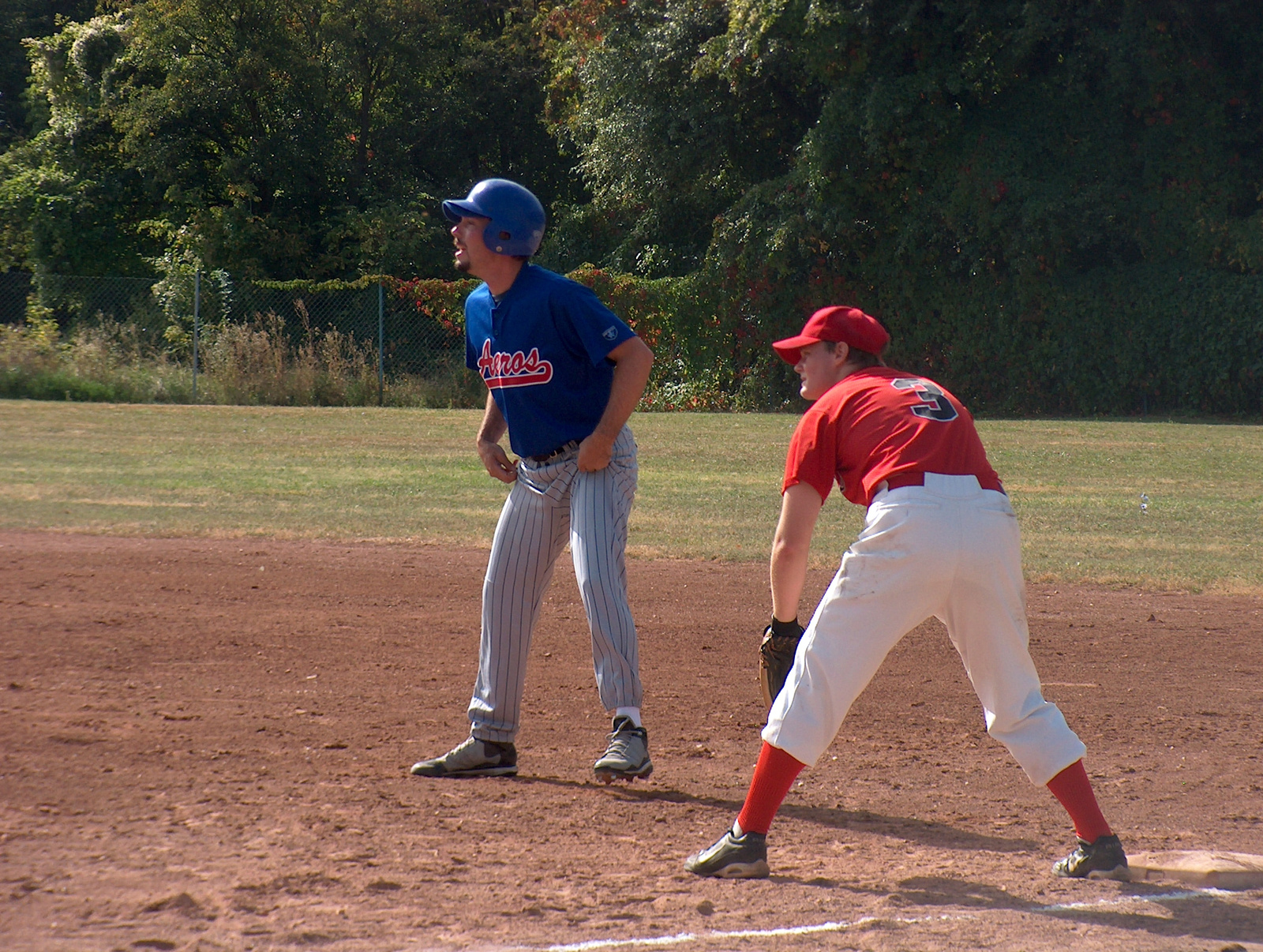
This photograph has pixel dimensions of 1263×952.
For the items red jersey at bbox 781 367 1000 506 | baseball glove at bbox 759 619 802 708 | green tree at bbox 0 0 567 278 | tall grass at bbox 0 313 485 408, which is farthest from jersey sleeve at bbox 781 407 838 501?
green tree at bbox 0 0 567 278

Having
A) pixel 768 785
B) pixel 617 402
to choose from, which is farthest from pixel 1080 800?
pixel 617 402

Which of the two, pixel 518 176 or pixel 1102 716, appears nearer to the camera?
pixel 1102 716

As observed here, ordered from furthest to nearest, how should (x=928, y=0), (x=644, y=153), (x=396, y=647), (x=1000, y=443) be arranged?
1. (x=644, y=153)
2. (x=928, y=0)
3. (x=1000, y=443)
4. (x=396, y=647)

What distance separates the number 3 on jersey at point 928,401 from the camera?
143 inches

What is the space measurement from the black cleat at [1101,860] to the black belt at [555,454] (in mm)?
2138

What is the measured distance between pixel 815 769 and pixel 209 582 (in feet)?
16.0

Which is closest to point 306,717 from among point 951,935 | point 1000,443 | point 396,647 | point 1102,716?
point 396,647

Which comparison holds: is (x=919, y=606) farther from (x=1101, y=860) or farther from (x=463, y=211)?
(x=463, y=211)

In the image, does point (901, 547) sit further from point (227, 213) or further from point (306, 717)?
point (227, 213)

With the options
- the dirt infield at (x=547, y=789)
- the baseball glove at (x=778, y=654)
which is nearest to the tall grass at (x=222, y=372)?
the dirt infield at (x=547, y=789)

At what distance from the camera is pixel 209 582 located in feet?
27.6

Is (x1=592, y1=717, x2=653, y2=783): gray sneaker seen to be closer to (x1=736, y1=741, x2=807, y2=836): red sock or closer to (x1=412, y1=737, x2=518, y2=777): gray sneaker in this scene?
(x1=412, y1=737, x2=518, y2=777): gray sneaker

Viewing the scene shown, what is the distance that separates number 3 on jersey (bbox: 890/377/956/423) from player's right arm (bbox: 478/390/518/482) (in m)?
1.70

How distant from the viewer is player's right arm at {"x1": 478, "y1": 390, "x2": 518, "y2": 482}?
4.98m
